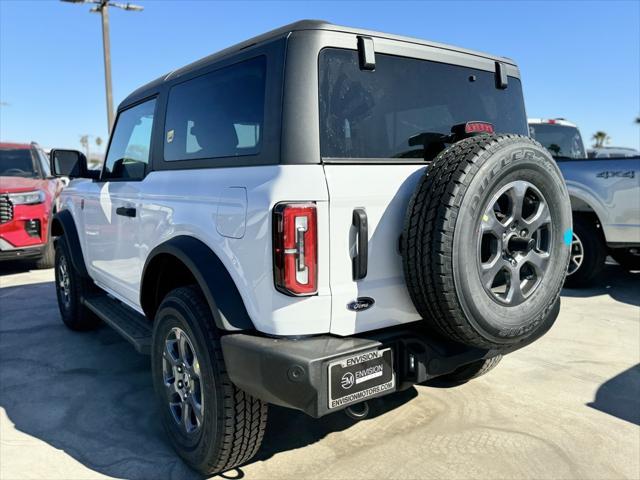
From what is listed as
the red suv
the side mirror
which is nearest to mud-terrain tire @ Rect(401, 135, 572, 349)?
the side mirror

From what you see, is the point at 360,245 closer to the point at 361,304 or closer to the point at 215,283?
the point at 361,304

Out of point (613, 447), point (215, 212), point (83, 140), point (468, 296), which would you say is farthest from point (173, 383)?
point (83, 140)

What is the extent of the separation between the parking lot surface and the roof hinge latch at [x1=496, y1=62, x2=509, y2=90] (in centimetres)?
191

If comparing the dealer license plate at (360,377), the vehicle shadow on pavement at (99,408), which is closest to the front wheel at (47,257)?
the vehicle shadow on pavement at (99,408)

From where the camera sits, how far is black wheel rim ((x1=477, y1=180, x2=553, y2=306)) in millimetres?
2145

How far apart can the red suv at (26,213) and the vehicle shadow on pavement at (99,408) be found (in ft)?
9.39

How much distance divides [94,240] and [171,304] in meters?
1.77

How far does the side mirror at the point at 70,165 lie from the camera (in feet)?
13.2

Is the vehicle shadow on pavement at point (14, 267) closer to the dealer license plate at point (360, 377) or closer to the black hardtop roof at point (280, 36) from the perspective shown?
the black hardtop roof at point (280, 36)

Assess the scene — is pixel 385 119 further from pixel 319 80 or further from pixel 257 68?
pixel 257 68

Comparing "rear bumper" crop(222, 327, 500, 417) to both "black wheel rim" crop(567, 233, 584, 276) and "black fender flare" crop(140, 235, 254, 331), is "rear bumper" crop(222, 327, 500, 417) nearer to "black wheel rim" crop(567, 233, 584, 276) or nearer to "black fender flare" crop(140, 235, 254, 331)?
"black fender flare" crop(140, 235, 254, 331)

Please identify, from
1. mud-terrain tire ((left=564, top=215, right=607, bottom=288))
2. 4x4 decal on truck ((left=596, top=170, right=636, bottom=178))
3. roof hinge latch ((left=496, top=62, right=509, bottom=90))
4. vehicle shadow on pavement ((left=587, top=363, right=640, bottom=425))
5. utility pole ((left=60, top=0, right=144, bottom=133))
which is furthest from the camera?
utility pole ((left=60, top=0, right=144, bottom=133))

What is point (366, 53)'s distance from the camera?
87.1 inches

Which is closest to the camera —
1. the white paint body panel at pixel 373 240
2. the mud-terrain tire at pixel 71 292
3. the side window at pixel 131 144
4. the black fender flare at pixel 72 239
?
the white paint body panel at pixel 373 240
